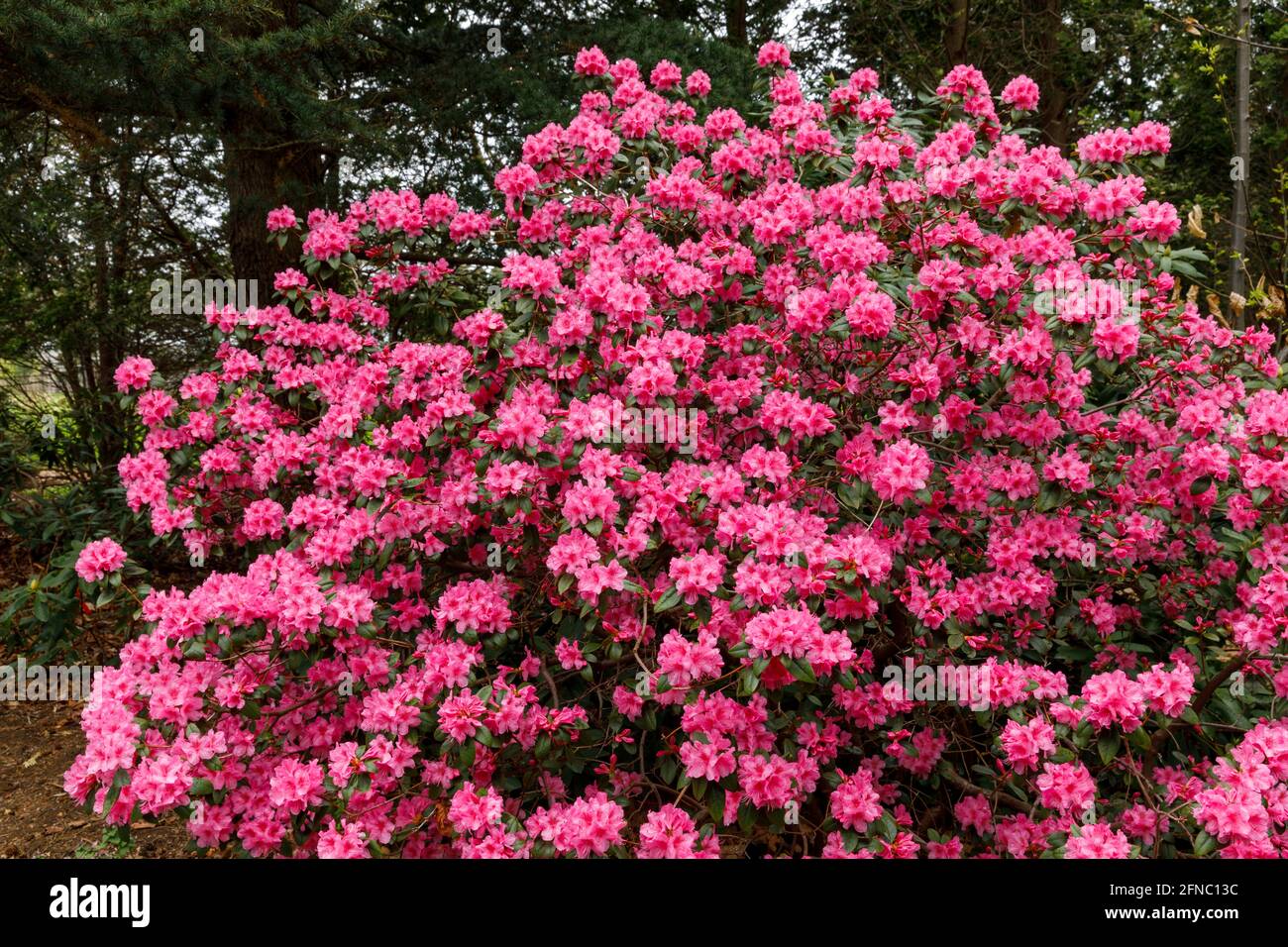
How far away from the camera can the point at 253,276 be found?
4.34 meters

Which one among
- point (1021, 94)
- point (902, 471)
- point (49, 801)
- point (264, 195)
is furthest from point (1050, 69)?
point (49, 801)

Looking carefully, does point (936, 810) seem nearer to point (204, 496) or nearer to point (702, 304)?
point (702, 304)

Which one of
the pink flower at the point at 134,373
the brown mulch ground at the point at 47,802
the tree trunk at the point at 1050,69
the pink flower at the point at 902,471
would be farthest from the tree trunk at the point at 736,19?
the brown mulch ground at the point at 47,802

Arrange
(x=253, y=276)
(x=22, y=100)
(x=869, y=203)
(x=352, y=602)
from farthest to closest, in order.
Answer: (x=253, y=276) → (x=22, y=100) → (x=869, y=203) → (x=352, y=602)

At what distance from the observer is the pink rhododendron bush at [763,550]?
2.08m

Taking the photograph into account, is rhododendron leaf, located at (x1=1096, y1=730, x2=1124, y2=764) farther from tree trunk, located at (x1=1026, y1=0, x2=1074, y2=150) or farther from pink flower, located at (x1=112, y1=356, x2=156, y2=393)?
tree trunk, located at (x1=1026, y1=0, x2=1074, y2=150)

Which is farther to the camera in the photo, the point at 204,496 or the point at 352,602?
the point at 204,496

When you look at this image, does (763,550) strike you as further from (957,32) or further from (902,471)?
(957,32)

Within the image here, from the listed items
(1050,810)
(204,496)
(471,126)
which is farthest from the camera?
(471,126)

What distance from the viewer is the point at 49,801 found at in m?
3.78

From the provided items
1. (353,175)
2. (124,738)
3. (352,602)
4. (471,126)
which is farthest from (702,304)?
(353,175)

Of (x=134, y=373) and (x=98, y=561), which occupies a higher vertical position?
(x=134, y=373)

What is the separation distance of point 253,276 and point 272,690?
2.60 m

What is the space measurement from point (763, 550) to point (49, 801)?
3356 mm
